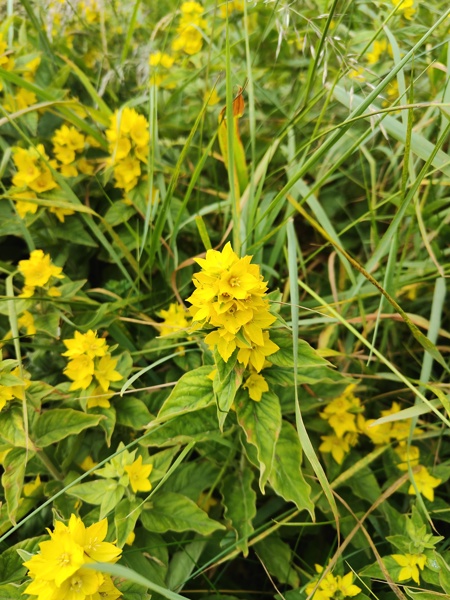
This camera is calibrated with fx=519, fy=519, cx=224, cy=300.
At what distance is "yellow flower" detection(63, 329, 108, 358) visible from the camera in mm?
1146

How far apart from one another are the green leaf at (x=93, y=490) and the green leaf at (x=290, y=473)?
322mm

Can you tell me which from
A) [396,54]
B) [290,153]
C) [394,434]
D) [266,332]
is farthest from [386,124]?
[394,434]

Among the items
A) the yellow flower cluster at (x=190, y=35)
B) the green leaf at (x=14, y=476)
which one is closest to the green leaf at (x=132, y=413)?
the green leaf at (x=14, y=476)

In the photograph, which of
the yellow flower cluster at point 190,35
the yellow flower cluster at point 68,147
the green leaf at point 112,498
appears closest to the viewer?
the green leaf at point 112,498

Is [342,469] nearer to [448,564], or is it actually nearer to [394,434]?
[394,434]

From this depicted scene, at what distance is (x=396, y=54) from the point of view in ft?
3.99

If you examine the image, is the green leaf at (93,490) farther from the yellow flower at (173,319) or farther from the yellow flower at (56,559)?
the yellow flower at (173,319)

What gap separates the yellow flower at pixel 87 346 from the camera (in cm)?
115

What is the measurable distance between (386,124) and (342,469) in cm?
84

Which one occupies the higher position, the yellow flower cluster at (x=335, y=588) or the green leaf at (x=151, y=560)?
the green leaf at (x=151, y=560)

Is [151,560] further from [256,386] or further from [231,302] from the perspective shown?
[231,302]

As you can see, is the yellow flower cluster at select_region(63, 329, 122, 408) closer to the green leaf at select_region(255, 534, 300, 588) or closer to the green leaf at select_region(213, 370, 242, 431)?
the green leaf at select_region(213, 370, 242, 431)

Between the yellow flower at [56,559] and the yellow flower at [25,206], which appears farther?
the yellow flower at [25,206]

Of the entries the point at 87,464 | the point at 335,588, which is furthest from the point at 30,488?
the point at 335,588
